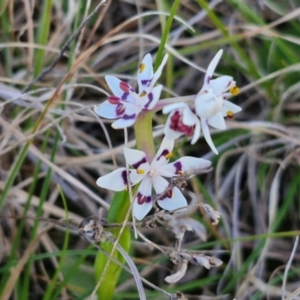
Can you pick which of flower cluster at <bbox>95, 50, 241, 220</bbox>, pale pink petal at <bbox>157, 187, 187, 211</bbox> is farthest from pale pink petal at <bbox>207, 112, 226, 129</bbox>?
pale pink petal at <bbox>157, 187, 187, 211</bbox>

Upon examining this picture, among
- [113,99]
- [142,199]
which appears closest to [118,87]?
[113,99]

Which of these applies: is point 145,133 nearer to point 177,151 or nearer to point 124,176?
point 124,176

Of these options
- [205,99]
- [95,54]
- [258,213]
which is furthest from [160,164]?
[95,54]

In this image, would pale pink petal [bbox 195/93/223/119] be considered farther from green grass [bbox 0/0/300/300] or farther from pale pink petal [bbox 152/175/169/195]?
green grass [bbox 0/0/300/300]

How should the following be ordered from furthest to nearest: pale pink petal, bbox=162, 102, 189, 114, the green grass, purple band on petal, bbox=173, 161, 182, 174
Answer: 1. the green grass
2. purple band on petal, bbox=173, 161, 182, 174
3. pale pink petal, bbox=162, 102, 189, 114

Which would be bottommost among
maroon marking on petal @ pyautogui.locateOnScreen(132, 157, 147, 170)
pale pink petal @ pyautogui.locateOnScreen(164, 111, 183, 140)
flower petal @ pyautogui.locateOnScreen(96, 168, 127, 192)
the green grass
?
the green grass

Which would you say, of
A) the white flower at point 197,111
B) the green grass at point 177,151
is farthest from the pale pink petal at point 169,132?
the green grass at point 177,151
